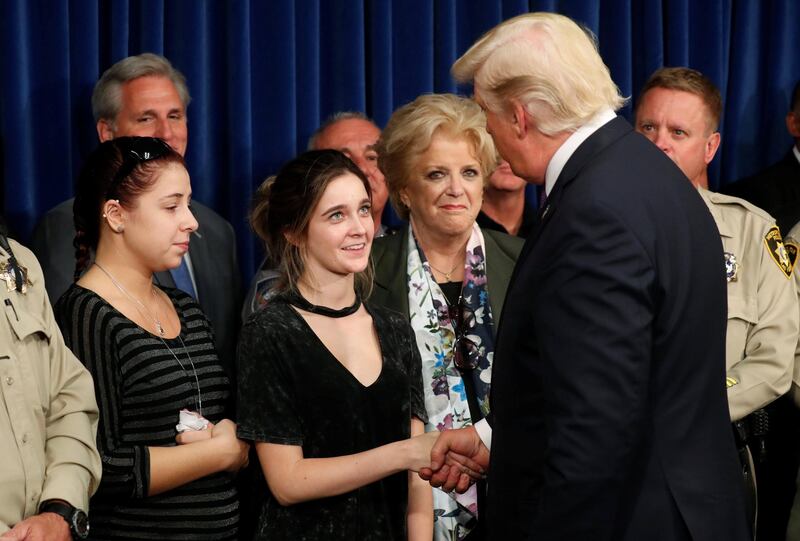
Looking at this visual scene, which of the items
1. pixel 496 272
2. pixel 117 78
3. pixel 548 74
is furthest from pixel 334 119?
pixel 548 74

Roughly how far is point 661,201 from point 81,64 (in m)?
2.14

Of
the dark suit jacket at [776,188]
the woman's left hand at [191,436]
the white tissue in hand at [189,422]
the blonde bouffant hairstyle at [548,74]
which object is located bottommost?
the woman's left hand at [191,436]

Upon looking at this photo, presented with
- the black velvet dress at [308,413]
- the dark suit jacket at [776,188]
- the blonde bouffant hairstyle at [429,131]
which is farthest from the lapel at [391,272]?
the dark suit jacket at [776,188]

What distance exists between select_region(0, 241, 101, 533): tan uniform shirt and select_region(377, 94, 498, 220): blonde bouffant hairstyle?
1.00 meters

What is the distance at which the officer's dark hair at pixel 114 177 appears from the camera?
8.35 feet

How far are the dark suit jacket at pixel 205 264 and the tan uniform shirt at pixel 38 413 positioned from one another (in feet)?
1.98

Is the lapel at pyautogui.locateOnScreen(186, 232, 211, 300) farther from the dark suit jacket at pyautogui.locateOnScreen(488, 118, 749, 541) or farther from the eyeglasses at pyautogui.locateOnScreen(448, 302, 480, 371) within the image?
the dark suit jacket at pyautogui.locateOnScreen(488, 118, 749, 541)

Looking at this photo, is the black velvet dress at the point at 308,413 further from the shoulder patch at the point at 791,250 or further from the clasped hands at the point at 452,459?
the shoulder patch at the point at 791,250

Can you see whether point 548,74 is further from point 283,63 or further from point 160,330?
point 283,63

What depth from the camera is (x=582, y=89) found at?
1.94 m

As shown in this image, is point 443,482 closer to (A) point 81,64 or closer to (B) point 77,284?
(B) point 77,284

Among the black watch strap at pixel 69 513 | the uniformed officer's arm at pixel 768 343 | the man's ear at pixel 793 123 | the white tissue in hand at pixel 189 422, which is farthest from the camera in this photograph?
the man's ear at pixel 793 123

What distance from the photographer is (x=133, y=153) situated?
257cm

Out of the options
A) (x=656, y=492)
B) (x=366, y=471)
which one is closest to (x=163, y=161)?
(x=366, y=471)
